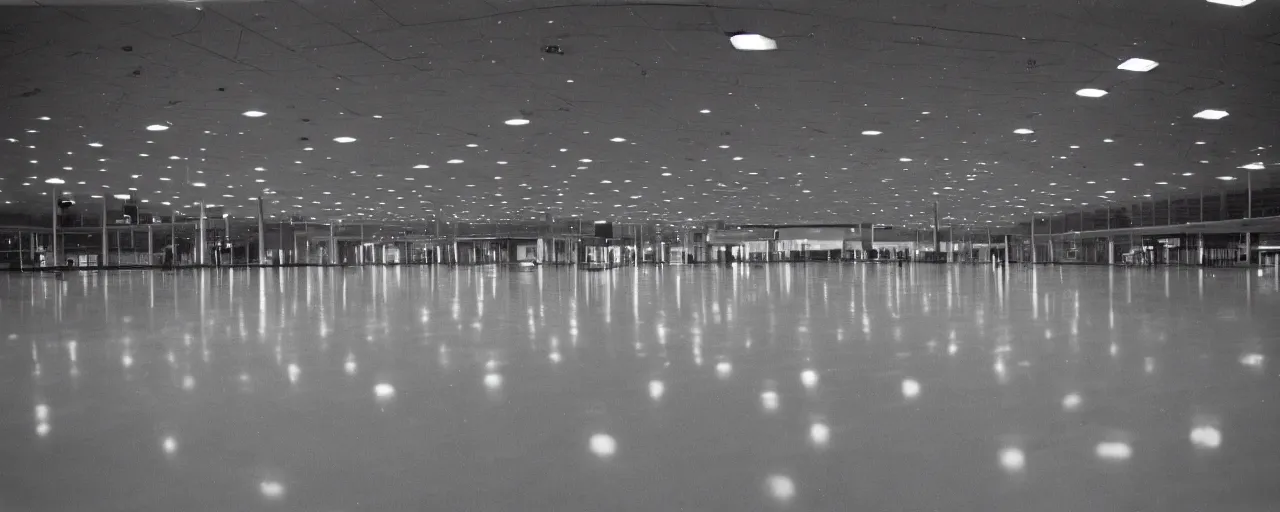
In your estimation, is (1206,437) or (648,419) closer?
(1206,437)

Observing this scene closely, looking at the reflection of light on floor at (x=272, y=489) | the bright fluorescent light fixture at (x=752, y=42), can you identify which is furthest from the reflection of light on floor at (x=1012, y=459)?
the bright fluorescent light fixture at (x=752, y=42)

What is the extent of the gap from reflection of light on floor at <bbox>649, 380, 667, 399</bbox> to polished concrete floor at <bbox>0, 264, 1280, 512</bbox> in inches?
1.8

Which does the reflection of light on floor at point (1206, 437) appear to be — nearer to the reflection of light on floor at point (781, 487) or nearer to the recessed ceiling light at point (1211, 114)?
the reflection of light on floor at point (781, 487)

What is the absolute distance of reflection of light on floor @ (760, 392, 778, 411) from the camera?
14.4 feet

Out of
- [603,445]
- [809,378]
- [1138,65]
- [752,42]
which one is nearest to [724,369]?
[809,378]

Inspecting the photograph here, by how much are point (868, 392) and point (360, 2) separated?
734cm

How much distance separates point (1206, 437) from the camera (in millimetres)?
3602

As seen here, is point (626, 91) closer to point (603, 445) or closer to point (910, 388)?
point (910, 388)

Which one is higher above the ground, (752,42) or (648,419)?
(752,42)

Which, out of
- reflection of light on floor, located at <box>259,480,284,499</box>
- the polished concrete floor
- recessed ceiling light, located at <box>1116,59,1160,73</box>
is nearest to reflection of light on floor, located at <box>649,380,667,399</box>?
the polished concrete floor

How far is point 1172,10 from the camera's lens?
364 inches

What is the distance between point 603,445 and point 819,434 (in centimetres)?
109

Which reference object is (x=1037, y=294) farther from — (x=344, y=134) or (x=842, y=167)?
(x=344, y=134)

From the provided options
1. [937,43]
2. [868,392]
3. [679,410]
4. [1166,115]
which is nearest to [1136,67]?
[937,43]
